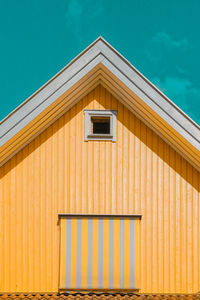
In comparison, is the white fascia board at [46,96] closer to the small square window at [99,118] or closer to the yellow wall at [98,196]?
the yellow wall at [98,196]

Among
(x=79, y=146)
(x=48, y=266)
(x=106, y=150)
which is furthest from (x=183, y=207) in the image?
(x=48, y=266)

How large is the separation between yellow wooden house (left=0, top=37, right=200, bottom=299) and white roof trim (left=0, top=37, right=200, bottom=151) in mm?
265

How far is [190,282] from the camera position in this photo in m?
6.62

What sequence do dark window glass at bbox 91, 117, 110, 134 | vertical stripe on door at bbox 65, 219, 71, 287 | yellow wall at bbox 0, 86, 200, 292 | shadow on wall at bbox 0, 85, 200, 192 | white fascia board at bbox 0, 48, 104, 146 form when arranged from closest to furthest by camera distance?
white fascia board at bbox 0, 48, 104, 146
vertical stripe on door at bbox 65, 219, 71, 287
yellow wall at bbox 0, 86, 200, 292
shadow on wall at bbox 0, 85, 200, 192
dark window glass at bbox 91, 117, 110, 134

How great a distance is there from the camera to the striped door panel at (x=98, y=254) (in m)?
6.52

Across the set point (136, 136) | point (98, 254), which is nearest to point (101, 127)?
point (136, 136)

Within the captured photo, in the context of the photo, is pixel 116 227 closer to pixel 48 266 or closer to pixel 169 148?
pixel 48 266

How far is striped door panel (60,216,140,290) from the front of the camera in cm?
652

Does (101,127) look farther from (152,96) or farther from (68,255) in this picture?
(68,255)

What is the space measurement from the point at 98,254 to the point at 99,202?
121 cm

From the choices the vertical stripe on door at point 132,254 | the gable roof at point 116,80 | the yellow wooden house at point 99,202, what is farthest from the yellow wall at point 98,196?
the gable roof at point 116,80

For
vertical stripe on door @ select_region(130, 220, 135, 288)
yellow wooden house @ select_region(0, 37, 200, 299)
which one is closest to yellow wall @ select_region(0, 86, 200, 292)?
yellow wooden house @ select_region(0, 37, 200, 299)

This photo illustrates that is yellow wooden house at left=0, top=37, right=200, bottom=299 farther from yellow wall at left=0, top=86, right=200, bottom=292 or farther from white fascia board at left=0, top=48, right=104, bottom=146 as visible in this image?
white fascia board at left=0, top=48, right=104, bottom=146

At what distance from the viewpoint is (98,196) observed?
6.72 m
